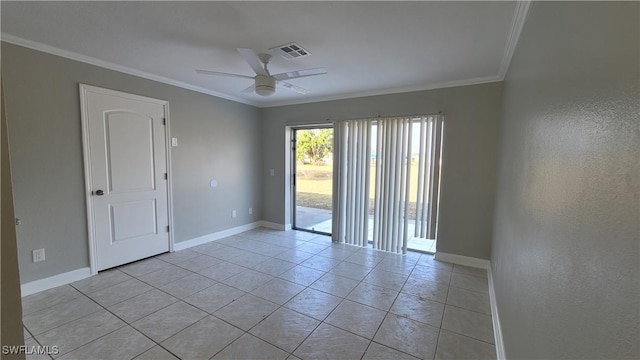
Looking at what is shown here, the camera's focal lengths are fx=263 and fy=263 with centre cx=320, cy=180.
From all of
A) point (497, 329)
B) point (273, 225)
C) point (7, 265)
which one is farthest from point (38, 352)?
point (273, 225)

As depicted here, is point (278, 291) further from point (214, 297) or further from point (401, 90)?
point (401, 90)

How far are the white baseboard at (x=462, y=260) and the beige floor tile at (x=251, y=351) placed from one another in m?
2.62

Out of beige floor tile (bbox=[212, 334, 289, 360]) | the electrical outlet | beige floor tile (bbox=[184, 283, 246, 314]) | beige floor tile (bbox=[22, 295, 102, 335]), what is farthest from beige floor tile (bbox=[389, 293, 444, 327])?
the electrical outlet

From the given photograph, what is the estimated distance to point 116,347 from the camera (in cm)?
194

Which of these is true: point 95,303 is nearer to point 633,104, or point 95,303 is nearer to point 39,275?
point 39,275

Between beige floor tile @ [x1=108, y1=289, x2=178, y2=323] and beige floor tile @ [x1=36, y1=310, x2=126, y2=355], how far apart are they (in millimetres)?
65

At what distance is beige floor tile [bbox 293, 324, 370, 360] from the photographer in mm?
1902

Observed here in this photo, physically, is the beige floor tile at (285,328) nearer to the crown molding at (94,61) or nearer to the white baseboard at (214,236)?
the white baseboard at (214,236)

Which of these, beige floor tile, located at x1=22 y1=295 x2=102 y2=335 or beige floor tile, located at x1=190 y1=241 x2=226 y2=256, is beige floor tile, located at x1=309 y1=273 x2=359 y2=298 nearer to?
beige floor tile, located at x1=190 y1=241 x2=226 y2=256

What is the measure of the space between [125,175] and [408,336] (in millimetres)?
3588

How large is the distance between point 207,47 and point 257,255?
105 inches

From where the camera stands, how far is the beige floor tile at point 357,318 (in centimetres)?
219

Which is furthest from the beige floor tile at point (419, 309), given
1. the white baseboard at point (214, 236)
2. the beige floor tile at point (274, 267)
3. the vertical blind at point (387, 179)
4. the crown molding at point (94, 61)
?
the crown molding at point (94, 61)

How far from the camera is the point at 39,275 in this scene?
2.67 meters
